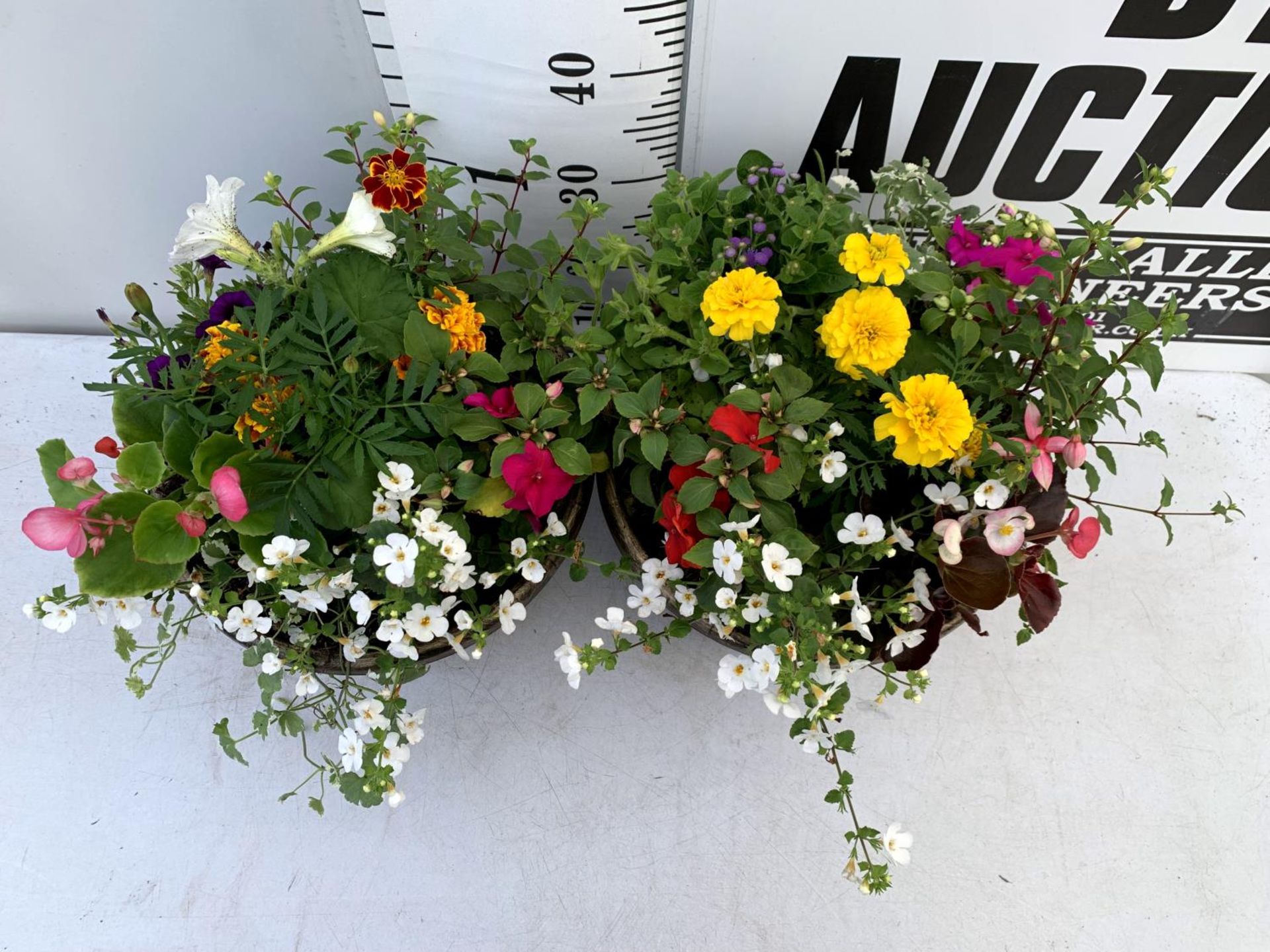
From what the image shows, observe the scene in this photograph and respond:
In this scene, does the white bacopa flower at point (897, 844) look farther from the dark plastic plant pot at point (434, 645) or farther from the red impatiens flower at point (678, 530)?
the dark plastic plant pot at point (434, 645)

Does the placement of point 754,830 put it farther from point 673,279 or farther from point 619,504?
point 673,279

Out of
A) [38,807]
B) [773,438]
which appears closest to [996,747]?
[773,438]

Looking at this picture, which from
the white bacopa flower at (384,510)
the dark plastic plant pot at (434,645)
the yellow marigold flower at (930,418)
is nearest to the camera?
the yellow marigold flower at (930,418)

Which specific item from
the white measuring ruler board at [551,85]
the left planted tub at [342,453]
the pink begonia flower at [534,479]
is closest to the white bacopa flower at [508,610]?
→ the left planted tub at [342,453]

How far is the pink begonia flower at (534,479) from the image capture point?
2.46 feet

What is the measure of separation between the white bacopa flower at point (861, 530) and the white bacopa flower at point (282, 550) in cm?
50

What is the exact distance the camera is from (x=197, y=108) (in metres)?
1.01

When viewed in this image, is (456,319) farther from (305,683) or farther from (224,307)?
(305,683)

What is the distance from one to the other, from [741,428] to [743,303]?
119 mm

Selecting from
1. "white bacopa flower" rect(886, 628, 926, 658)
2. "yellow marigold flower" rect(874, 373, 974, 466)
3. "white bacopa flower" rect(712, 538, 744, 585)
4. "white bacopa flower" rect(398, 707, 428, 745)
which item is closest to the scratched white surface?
"white bacopa flower" rect(398, 707, 428, 745)

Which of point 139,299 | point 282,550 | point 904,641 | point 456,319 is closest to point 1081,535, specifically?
point 904,641

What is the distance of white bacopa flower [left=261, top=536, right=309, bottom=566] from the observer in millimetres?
708

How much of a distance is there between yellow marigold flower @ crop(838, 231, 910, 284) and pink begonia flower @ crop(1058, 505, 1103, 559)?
0.29 metres

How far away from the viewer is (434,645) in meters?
0.89
